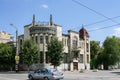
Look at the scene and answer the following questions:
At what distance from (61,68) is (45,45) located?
23.4 ft

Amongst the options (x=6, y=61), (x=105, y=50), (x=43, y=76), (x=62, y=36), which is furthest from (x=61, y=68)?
(x=43, y=76)

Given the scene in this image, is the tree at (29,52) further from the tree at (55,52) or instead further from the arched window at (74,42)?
the arched window at (74,42)

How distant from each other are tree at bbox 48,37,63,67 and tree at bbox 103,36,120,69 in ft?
86.3

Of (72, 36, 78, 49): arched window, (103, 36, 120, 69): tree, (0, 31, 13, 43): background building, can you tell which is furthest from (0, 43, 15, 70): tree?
(103, 36, 120, 69): tree

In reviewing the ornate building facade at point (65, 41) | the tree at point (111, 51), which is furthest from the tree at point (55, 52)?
the tree at point (111, 51)

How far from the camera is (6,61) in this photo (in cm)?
6806

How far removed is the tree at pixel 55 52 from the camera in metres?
59.3

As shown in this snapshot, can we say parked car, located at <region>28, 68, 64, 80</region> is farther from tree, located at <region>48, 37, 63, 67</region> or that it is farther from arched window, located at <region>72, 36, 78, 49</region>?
arched window, located at <region>72, 36, 78, 49</region>

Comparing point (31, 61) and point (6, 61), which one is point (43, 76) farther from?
point (6, 61)

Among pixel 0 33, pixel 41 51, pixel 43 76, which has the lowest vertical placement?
pixel 43 76

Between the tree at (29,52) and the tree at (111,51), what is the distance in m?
28.5

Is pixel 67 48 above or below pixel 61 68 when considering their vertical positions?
above

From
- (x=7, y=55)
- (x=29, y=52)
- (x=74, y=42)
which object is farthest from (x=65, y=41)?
(x=7, y=55)

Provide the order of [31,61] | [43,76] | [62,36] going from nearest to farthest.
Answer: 1. [43,76]
2. [31,61]
3. [62,36]
